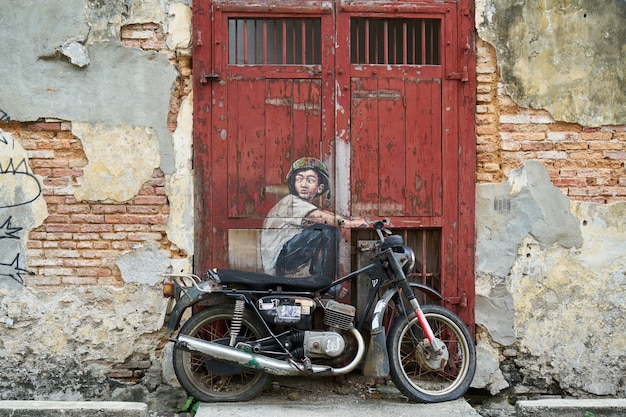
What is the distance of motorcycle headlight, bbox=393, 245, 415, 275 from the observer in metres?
5.19

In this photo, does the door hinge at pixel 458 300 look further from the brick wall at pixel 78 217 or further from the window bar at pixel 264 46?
the window bar at pixel 264 46

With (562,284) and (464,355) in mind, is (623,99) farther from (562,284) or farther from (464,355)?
(464,355)

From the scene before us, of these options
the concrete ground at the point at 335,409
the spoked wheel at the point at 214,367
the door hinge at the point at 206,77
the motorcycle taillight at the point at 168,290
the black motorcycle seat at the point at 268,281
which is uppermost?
the door hinge at the point at 206,77

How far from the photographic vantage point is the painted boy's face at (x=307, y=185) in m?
5.46

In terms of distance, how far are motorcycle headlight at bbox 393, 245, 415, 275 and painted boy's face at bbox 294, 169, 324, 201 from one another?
78 cm

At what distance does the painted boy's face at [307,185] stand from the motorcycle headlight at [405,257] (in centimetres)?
78

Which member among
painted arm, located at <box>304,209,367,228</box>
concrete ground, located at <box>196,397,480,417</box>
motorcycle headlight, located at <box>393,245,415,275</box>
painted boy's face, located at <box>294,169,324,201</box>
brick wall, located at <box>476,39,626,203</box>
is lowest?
concrete ground, located at <box>196,397,480,417</box>

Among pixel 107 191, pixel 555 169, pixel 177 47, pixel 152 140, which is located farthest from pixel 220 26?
pixel 555 169

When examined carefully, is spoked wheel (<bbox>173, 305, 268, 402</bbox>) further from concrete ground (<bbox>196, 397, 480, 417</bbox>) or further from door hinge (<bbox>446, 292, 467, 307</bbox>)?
door hinge (<bbox>446, 292, 467, 307</bbox>)

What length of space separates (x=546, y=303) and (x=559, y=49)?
2.00 metres

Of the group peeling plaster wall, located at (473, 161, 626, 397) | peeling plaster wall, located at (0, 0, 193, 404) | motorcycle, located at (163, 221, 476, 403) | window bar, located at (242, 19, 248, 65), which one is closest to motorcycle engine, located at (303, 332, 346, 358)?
motorcycle, located at (163, 221, 476, 403)

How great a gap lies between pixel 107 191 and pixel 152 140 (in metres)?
0.52

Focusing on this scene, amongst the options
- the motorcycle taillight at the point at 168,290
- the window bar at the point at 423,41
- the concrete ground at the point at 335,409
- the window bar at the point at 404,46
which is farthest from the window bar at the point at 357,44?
the concrete ground at the point at 335,409

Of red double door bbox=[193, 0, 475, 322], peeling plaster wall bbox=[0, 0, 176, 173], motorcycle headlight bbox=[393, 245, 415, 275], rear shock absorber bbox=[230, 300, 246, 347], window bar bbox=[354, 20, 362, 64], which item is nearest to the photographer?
rear shock absorber bbox=[230, 300, 246, 347]
